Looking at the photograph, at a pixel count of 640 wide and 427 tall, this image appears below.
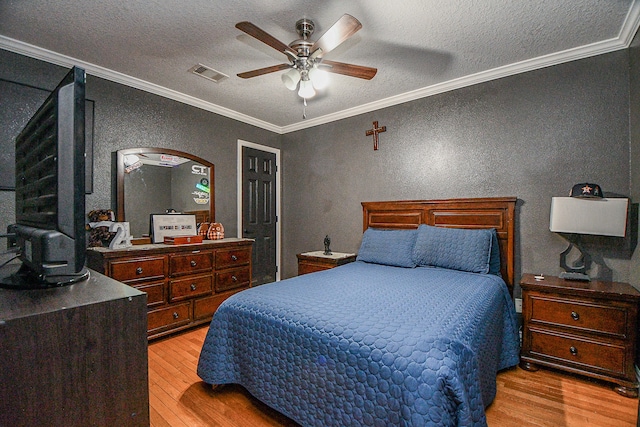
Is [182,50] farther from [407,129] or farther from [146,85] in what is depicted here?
[407,129]

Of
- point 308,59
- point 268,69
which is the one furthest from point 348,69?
point 268,69

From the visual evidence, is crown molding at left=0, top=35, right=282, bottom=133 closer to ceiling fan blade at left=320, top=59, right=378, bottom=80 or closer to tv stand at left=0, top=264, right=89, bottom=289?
ceiling fan blade at left=320, top=59, right=378, bottom=80

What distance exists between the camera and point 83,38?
2355mm

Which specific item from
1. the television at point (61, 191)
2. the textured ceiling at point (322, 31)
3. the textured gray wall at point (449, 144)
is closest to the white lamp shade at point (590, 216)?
the textured gray wall at point (449, 144)

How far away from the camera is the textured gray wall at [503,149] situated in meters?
2.49

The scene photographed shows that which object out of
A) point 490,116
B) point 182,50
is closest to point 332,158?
point 490,116

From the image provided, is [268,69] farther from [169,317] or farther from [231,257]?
[169,317]

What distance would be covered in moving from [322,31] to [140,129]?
2193mm

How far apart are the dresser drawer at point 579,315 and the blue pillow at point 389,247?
104cm

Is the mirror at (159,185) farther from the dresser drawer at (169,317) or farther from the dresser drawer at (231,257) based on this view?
the dresser drawer at (169,317)

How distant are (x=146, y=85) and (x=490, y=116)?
360 cm

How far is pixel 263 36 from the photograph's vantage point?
6.11ft

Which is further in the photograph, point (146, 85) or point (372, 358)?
point (146, 85)

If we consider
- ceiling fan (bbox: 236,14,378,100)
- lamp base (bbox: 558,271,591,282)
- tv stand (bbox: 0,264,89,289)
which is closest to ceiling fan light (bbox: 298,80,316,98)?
ceiling fan (bbox: 236,14,378,100)
